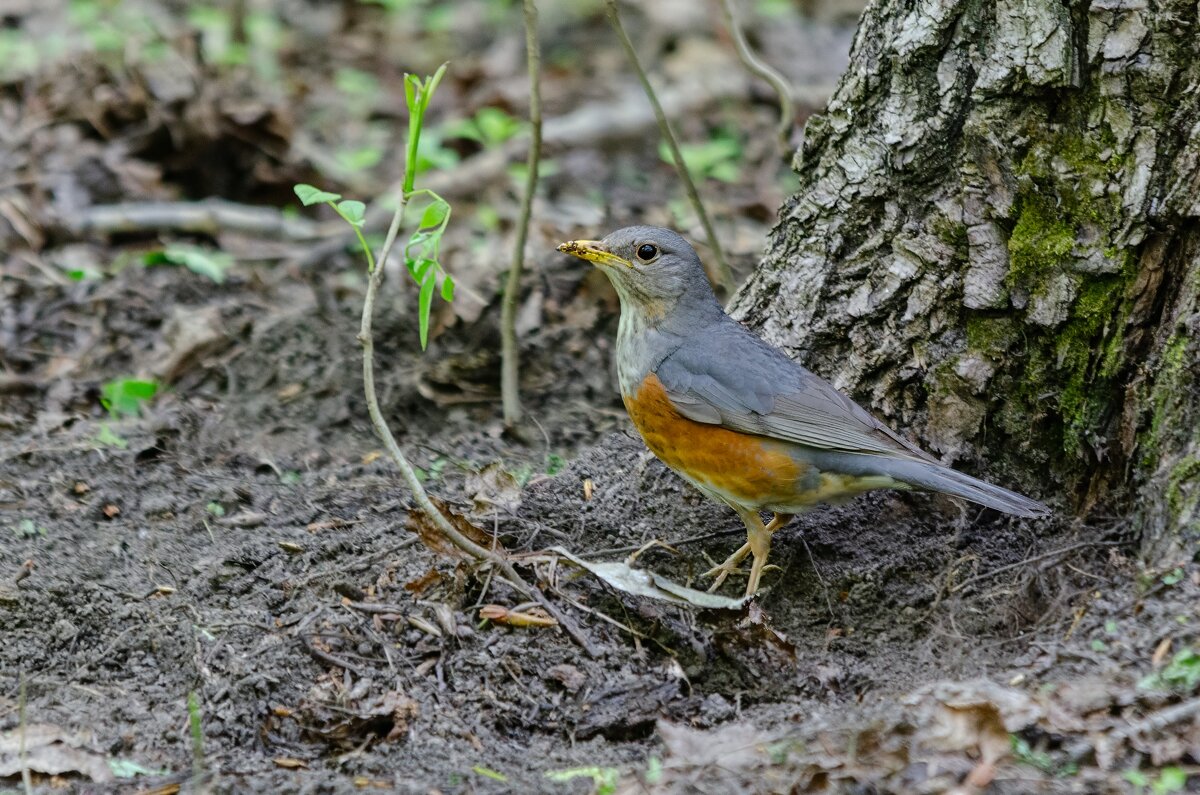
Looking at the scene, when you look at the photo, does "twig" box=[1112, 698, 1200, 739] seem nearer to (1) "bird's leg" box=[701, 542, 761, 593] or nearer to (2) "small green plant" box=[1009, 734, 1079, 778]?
(2) "small green plant" box=[1009, 734, 1079, 778]

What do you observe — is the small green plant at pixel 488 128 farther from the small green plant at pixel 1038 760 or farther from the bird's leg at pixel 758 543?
the small green plant at pixel 1038 760

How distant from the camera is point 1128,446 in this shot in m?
4.41

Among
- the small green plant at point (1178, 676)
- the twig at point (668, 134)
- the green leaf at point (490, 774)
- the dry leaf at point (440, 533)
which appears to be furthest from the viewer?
the twig at point (668, 134)

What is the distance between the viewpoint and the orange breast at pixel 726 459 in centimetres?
482

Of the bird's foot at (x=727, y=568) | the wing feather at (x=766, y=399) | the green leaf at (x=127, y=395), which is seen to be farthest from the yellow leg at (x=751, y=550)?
the green leaf at (x=127, y=395)

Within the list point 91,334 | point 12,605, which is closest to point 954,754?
point 12,605

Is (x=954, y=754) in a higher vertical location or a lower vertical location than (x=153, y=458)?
higher

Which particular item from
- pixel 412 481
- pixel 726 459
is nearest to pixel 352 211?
pixel 412 481

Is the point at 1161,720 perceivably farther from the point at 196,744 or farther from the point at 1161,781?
the point at 196,744

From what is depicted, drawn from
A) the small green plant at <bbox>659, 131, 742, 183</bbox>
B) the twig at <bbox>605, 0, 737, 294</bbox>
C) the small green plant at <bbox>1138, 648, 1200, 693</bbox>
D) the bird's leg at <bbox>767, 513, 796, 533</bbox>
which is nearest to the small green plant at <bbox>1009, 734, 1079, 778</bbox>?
the small green plant at <bbox>1138, 648, 1200, 693</bbox>

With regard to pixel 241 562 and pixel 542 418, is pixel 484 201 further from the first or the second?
pixel 241 562

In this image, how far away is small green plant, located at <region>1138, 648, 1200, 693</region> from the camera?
3328mm

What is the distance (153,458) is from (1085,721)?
14.1ft

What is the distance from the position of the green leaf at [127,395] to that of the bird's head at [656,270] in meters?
2.58
